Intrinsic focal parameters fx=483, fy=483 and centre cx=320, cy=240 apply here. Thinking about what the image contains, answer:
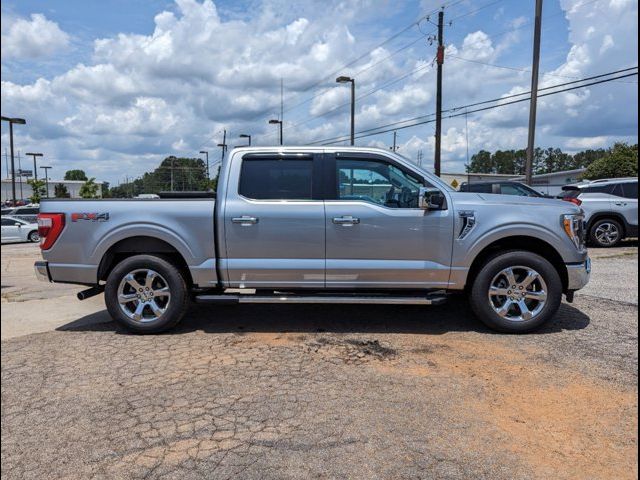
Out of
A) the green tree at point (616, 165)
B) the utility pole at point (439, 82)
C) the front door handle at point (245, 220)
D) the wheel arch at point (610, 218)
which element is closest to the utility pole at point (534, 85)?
the utility pole at point (439, 82)

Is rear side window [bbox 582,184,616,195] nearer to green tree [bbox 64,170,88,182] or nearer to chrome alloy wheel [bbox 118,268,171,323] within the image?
chrome alloy wheel [bbox 118,268,171,323]

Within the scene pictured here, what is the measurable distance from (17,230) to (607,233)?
2302 centimetres

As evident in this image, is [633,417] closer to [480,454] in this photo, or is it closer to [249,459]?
[480,454]

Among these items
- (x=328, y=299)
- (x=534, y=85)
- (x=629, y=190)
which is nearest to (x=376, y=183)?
(x=328, y=299)

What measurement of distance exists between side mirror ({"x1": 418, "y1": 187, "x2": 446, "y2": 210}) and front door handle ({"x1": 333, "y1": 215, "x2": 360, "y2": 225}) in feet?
2.24

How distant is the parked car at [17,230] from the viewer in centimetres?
2158

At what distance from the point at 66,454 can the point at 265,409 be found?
49.5 inches

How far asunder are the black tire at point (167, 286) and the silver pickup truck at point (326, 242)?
13 mm

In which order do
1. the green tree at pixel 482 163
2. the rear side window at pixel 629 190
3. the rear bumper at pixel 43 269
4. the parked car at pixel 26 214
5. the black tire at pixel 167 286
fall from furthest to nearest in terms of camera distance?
the green tree at pixel 482 163 → the parked car at pixel 26 214 → the rear side window at pixel 629 190 → the rear bumper at pixel 43 269 → the black tire at pixel 167 286

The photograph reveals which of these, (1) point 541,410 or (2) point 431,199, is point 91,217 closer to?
(2) point 431,199

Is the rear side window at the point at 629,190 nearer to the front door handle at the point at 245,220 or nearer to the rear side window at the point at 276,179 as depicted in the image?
the rear side window at the point at 276,179

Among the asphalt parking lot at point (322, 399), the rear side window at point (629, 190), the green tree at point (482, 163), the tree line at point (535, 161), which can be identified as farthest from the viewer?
the green tree at point (482, 163)

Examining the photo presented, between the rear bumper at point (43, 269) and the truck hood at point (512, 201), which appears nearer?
the truck hood at point (512, 201)

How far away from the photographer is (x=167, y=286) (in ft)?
17.0
